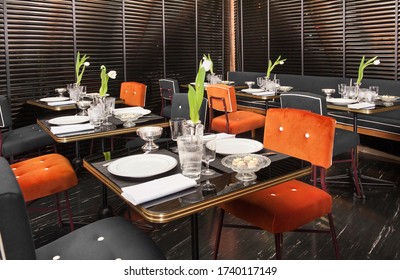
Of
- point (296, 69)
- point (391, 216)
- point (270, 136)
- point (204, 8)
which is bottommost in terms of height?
point (391, 216)

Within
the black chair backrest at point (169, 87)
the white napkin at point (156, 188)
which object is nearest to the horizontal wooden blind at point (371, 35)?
the black chair backrest at point (169, 87)

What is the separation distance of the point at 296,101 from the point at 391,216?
44.2 inches

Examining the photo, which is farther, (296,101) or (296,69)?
(296,69)

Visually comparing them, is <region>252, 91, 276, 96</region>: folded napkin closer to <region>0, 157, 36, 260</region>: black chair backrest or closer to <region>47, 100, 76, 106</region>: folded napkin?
<region>47, 100, 76, 106</region>: folded napkin

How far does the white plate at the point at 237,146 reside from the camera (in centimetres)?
170

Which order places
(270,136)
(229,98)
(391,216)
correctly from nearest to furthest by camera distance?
(270,136) < (391,216) < (229,98)

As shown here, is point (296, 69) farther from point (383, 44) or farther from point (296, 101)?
point (296, 101)

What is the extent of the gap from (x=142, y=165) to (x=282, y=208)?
0.67 metres

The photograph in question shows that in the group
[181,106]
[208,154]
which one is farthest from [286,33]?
[208,154]

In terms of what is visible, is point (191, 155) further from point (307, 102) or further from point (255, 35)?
point (255, 35)

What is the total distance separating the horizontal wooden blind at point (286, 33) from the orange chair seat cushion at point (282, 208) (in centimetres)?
417

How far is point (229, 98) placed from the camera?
3.83m

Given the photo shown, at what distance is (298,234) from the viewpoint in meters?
2.59
